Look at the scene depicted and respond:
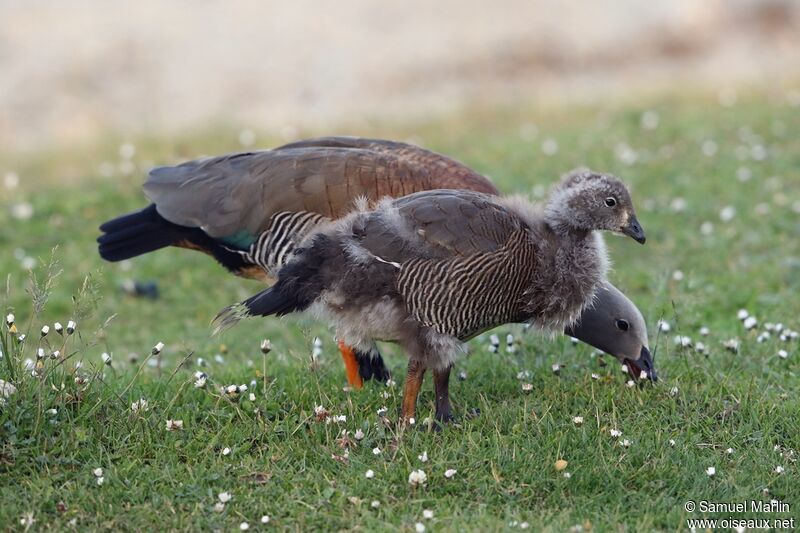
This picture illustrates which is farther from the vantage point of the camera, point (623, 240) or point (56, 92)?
point (56, 92)

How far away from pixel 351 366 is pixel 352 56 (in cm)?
1108

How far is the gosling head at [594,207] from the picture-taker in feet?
16.3

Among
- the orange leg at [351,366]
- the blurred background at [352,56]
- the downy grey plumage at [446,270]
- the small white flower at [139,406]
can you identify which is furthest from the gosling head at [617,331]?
the blurred background at [352,56]

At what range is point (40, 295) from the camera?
4.65m

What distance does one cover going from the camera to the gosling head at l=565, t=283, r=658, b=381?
18.0 ft

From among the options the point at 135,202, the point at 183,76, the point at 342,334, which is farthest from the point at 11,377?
the point at 183,76

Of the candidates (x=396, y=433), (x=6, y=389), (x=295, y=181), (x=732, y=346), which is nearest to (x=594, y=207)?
(x=396, y=433)

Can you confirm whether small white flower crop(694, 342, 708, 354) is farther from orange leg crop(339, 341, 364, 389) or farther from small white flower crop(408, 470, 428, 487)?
small white flower crop(408, 470, 428, 487)

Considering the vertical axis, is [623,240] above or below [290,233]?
below

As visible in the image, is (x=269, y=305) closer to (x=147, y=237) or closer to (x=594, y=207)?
(x=594, y=207)

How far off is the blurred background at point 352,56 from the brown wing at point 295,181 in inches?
273

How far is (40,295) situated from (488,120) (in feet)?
29.2

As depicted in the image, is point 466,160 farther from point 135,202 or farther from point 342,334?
point 342,334

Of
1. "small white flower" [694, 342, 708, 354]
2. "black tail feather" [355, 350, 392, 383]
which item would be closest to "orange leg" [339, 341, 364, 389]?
"black tail feather" [355, 350, 392, 383]
